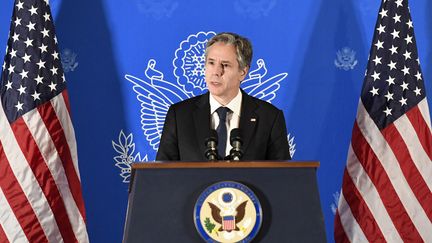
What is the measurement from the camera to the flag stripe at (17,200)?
327cm

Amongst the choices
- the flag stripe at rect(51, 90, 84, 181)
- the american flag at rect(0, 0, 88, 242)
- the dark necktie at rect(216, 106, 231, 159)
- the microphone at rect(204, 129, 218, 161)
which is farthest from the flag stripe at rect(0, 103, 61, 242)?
the microphone at rect(204, 129, 218, 161)

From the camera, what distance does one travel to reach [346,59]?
3.80m

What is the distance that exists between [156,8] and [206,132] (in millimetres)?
1319

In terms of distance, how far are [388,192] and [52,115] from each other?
Answer: 5.90 ft

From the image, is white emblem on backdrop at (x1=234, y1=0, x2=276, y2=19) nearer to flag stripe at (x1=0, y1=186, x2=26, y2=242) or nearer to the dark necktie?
the dark necktie

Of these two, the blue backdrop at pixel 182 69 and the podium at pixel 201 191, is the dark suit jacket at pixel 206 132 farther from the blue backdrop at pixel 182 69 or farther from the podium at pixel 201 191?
the blue backdrop at pixel 182 69

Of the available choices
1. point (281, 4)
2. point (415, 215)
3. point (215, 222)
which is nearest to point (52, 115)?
point (281, 4)

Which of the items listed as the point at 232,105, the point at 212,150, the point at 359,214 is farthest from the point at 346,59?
the point at 212,150

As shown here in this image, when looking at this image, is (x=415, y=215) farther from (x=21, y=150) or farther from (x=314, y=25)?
(x=21, y=150)

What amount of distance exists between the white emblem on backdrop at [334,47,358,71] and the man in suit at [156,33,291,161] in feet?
3.60

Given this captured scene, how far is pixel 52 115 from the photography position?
3377 mm

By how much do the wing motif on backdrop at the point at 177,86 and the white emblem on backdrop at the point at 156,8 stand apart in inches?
7.8

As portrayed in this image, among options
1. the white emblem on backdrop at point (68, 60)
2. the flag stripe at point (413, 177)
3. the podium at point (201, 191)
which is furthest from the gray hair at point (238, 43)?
the white emblem on backdrop at point (68, 60)

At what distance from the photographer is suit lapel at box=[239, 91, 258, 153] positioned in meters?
2.72
